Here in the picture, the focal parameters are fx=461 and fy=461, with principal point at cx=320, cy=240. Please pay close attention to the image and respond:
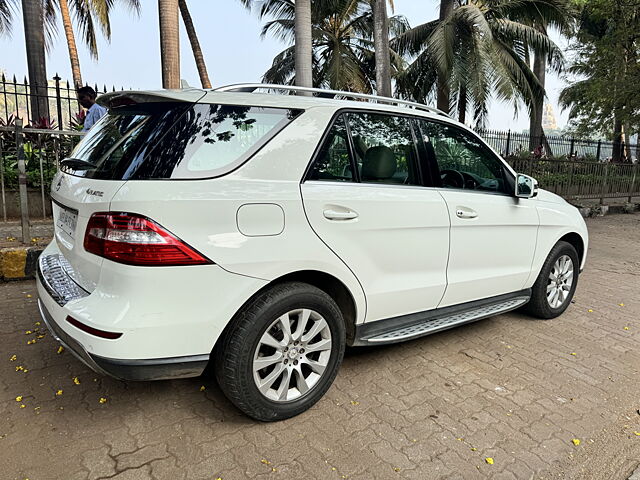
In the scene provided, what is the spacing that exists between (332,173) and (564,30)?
1860cm

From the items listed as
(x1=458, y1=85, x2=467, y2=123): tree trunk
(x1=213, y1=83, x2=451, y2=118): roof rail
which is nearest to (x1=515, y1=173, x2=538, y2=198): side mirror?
(x1=213, y1=83, x2=451, y2=118): roof rail

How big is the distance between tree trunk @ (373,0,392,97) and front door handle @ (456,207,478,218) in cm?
682

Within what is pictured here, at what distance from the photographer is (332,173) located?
103 inches

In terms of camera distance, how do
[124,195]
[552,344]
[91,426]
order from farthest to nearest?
1. [552,344]
2. [91,426]
3. [124,195]

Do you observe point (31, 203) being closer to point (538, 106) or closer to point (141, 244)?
point (141, 244)

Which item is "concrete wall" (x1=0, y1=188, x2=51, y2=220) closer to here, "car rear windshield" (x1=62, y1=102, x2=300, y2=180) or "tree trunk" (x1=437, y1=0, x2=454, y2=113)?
"car rear windshield" (x1=62, y1=102, x2=300, y2=180)

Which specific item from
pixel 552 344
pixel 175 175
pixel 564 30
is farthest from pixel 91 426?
pixel 564 30

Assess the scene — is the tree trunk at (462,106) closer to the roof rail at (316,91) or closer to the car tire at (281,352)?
the roof rail at (316,91)

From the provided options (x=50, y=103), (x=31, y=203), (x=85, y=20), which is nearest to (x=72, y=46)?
(x=85, y=20)

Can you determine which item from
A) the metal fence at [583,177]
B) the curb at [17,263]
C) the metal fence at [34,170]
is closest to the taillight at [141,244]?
the curb at [17,263]

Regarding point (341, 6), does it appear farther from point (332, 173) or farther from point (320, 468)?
point (320, 468)

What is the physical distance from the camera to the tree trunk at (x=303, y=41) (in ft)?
23.5

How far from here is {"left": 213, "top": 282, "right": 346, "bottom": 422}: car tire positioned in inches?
89.4

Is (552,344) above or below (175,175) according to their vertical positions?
below
